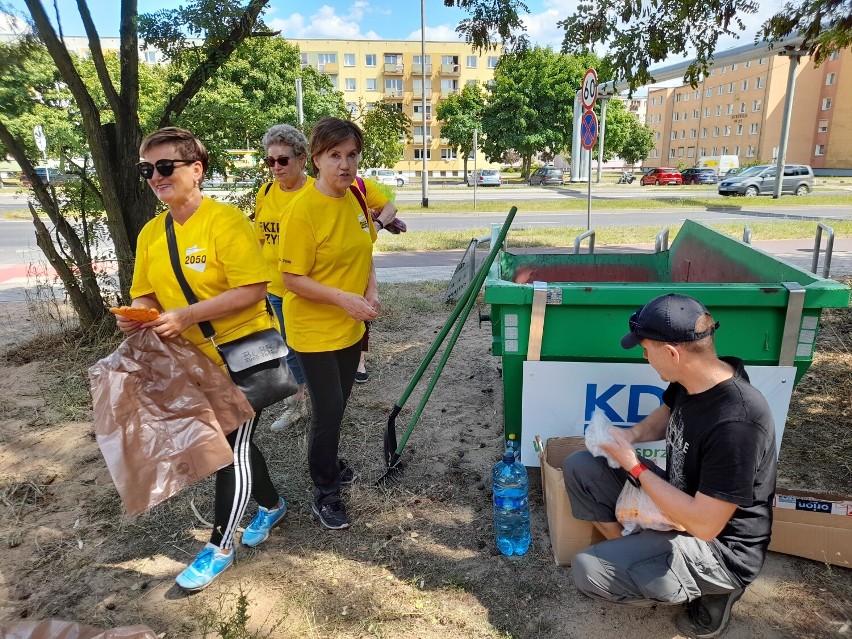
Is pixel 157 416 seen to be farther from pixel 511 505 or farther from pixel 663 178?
pixel 663 178

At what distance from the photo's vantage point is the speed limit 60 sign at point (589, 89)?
26.7 ft

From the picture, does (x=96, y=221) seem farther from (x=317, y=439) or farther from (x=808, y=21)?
(x=808, y=21)

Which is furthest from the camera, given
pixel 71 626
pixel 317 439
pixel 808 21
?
pixel 808 21

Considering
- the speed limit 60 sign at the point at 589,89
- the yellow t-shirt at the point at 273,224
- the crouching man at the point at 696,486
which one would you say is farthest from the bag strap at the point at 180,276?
the speed limit 60 sign at the point at 589,89

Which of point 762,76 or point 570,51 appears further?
point 762,76

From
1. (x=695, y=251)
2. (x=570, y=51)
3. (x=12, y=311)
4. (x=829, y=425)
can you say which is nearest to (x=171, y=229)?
(x=695, y=251)

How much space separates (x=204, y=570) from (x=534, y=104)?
41.8m

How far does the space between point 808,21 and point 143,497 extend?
5680 mm

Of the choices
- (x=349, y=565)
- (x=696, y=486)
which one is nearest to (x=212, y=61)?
(x=349, y=565)

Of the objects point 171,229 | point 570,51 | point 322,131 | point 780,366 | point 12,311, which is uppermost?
point 570,51

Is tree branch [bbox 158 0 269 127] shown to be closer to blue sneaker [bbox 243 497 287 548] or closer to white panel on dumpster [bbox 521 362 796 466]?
blue sneaker [bbox 243 497 287 548]

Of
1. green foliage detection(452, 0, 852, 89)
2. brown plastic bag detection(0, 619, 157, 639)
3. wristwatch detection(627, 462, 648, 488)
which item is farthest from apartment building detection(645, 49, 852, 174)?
brown plastic bag detection(0, 619, 157, 639)

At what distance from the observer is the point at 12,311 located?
23.0ft

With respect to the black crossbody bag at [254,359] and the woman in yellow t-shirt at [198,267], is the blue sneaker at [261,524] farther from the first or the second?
the black crossbody bag at [254,359]
